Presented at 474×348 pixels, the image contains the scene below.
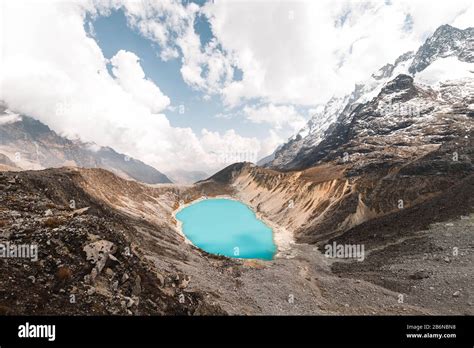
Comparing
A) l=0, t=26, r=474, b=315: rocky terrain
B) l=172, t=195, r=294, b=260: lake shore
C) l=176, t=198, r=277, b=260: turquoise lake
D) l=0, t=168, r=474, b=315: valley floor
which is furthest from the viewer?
l=176, t=198, r=277, b=260: turquoise lake

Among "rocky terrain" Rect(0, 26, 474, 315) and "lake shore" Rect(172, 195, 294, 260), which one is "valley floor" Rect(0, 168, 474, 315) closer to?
"rocky terrain" Rect(0, 26, 474, 315)

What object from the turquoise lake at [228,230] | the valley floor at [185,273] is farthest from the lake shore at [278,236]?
the valley floor at [185,273]

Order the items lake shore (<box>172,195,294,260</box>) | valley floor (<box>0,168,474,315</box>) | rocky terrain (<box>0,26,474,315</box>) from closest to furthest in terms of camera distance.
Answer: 1. valley floor (<box>0,168,474,315</box>)
2. rocky terrain (<box>0,26,474,315</box>)
3. lake shore (<box>172,195,294,260</box>)

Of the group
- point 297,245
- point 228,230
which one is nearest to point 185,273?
point 297,245

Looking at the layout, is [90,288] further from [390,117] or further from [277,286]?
[390,117]

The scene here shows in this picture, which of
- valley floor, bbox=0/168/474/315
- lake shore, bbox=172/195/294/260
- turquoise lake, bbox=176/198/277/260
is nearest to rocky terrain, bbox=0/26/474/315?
valley floor, bbox=0/168/474/315

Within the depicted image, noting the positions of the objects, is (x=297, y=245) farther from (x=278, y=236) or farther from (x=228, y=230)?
(x=228, y=230)

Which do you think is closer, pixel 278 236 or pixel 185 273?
pixel 185 273
